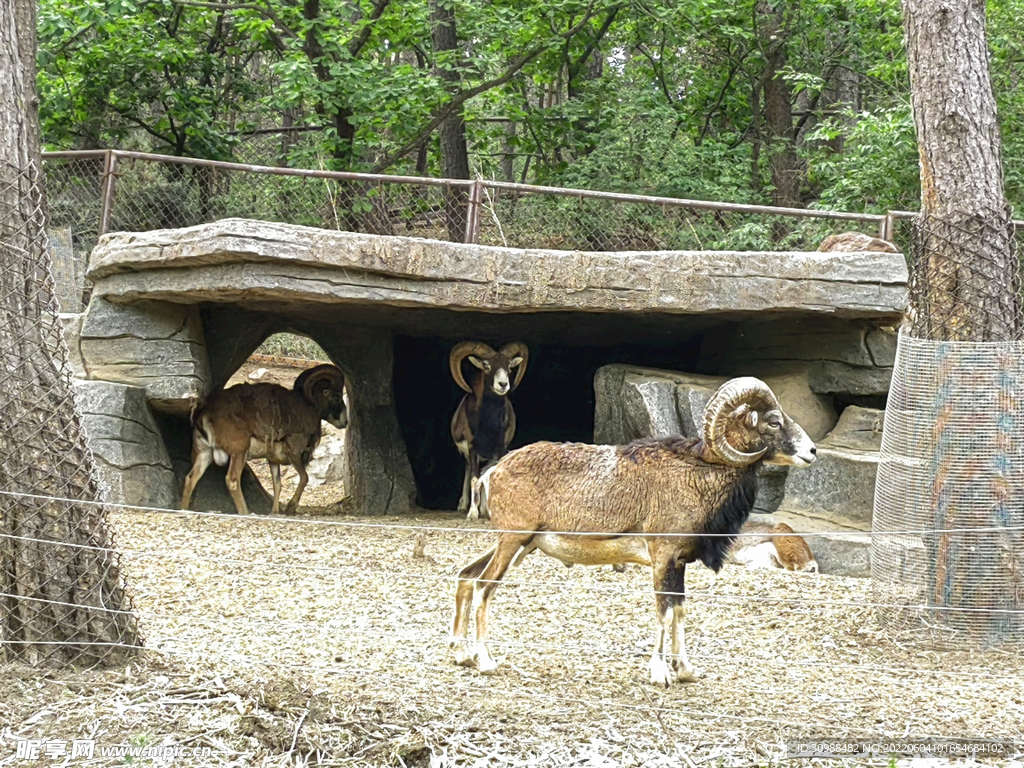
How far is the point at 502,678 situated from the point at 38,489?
2.48 m

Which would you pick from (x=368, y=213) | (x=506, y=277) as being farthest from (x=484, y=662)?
(x=368, y=213)

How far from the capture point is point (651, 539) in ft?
21.1

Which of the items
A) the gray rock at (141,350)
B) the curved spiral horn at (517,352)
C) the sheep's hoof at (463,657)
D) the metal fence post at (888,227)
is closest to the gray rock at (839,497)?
the metal fence post at (888,227)

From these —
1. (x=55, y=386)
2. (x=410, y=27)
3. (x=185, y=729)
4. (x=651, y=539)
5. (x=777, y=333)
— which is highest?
(x=410, y=27)

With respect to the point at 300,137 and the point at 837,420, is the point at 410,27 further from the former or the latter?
the point at 837,420

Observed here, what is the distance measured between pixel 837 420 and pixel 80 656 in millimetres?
8116

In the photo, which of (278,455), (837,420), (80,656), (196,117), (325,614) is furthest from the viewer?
(196,117)

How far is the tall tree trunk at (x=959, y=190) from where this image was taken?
7.79 metres

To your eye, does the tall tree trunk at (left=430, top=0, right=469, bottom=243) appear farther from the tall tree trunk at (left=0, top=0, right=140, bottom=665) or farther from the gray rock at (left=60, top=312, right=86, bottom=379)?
the tall tree trunk at (left=0, top=0, right=140, bottom=665)

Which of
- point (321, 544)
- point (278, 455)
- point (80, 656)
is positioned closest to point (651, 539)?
point (80, 656)

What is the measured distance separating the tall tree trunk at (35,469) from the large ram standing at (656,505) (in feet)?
6.26

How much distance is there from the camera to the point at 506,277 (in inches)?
435

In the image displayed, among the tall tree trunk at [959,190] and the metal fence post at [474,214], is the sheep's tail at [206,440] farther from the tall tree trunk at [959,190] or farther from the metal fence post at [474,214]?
the tall tree trunk at [959,190]

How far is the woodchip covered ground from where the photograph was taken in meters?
5.36
